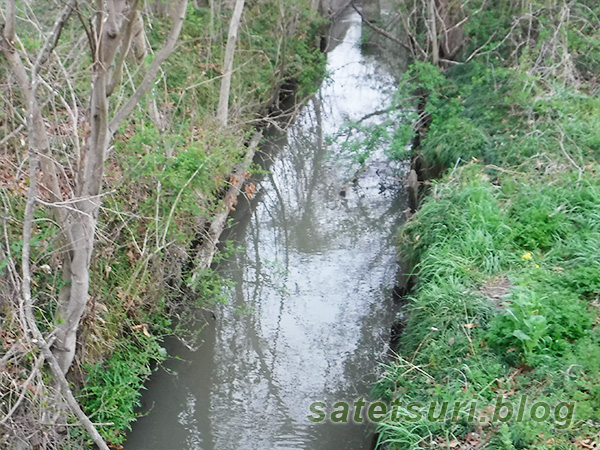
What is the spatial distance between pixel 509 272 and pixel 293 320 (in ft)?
8.98

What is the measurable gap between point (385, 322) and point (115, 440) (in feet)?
11.4

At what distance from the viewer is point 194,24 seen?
9.33 metres

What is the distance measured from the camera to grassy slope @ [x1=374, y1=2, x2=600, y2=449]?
4250 millimetres

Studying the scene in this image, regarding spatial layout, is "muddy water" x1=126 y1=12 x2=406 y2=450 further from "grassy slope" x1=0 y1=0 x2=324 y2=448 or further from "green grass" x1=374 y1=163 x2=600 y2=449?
"green grass" x1=374 y1=163 x2=600 y2=449

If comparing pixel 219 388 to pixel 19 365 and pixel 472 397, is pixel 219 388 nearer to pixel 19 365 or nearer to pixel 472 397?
pixel 19 365

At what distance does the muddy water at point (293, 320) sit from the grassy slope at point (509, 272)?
1.02m

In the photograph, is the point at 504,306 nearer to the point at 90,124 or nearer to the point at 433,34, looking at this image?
the point at 90,124

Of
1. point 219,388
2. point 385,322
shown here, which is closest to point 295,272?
point 385,322

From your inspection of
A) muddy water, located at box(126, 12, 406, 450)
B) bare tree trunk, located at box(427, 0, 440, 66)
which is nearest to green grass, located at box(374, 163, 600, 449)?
muddy water, located at box(126, 12, 406, 450)

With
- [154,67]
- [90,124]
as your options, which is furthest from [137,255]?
[154,67]

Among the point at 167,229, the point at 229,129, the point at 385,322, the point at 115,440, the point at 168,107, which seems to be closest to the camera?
the point at 115,440

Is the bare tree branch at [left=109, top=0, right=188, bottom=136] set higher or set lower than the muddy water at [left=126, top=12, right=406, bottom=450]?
higher

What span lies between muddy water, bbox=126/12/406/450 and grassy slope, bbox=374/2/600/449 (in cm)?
102

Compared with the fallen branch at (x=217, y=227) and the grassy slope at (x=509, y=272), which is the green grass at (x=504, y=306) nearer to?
the grassy slope at (x=509, y=272)
